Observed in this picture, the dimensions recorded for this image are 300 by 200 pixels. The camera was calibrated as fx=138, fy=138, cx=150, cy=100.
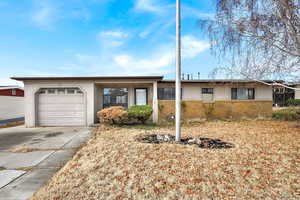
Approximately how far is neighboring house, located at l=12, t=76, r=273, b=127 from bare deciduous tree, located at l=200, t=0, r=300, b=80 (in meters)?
3.18

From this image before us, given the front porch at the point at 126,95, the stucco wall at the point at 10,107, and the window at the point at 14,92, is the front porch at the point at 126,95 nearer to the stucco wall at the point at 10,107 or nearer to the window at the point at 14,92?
the stucco wall at the point at 10,107

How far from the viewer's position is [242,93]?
10.7 m

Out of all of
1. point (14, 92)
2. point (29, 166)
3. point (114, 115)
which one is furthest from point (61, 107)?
point (14, 92)

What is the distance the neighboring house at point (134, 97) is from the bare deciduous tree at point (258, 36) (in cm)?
318

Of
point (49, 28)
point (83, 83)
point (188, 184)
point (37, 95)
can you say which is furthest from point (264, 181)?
point (49, 28)

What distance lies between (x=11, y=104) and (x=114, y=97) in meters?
9.75

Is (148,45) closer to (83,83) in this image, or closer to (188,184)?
(83,83)

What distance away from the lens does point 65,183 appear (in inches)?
95.2

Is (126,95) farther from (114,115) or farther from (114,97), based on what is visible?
(114,115)

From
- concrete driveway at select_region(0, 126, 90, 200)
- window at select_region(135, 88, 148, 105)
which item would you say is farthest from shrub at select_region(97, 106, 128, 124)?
window at select_region(135, 88, 148, 105)

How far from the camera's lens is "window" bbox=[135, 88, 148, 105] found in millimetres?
10805

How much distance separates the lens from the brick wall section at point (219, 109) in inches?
398

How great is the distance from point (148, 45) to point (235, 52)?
6.53m

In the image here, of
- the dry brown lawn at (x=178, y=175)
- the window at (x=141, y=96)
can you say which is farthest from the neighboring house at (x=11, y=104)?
the dry brown lawn at (x=178, y=175)
